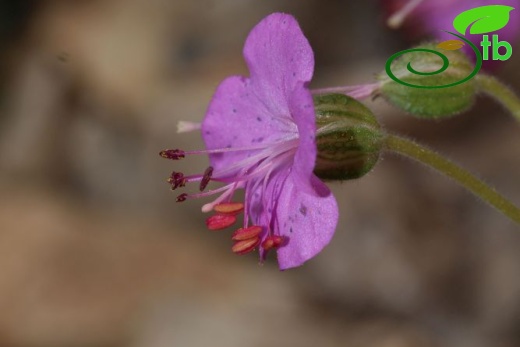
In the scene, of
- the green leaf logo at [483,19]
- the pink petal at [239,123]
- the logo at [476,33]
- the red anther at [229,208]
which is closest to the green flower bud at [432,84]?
the logo at [476,33]

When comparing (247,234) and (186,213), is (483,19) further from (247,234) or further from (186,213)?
(186,213)

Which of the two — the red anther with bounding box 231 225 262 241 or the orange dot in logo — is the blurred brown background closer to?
the orange dot in logo

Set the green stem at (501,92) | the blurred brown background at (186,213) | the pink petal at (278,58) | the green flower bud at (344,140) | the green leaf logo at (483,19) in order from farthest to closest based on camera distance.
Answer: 1. the blurred brown background at (186,213)
2. the green leaf logo at (483,19)
3. the green stem at (501,92)
4. the green flower bud at (344,140)
5. the pink petal at (278,58)

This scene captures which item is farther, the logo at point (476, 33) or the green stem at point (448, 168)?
the logo at point (476, 33)

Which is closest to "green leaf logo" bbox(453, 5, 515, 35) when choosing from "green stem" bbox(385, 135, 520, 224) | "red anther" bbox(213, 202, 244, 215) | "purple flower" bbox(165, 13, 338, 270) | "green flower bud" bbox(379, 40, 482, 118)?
"green flower bud" bbox(379, 40, 482, 118)

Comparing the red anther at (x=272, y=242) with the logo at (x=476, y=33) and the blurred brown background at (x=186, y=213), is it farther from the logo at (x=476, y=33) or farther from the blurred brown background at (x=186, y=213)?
the blurred brown background at (x=186, y=213)

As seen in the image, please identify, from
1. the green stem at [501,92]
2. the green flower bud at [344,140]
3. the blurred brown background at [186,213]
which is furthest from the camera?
the blurred brown background at [186,213]
